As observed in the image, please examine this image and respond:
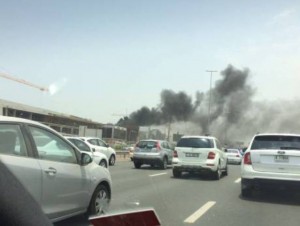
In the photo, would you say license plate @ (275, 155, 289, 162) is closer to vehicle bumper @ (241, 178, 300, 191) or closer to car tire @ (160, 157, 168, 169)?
vehicle bumper @ (241, 178, 300, 191)

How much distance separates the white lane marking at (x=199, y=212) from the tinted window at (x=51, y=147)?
8.57 ft

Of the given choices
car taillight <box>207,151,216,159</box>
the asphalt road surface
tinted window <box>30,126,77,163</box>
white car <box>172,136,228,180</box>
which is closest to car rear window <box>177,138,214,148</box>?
white car <box>172,136,228,180</box>

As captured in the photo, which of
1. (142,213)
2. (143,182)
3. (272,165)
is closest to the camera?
(142,213)

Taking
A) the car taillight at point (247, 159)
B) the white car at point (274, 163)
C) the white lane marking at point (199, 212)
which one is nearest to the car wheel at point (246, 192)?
the white car at point (274, 163)

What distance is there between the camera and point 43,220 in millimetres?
1389

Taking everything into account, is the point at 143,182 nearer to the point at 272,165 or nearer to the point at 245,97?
the point at 272,165

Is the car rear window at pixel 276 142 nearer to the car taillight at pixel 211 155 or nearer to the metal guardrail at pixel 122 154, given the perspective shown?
the car taillight at pixel 211 155

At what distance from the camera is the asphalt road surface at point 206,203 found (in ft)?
29.2

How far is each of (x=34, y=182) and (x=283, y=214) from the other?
5616 mm

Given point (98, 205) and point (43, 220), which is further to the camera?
point (98, 205)

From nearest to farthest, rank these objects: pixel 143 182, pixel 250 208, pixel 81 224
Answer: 1. pixel 81 224
2. pixel 250 208
3. pixel 143 182

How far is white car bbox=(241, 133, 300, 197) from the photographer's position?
470 inches

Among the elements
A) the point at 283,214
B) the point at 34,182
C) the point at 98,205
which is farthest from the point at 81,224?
the point at 283,214

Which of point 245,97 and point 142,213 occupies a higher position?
point 245,97
